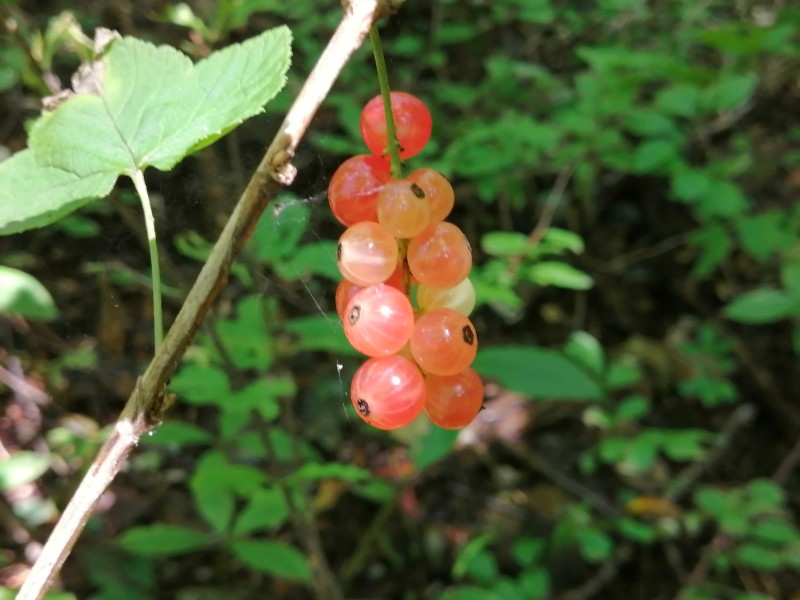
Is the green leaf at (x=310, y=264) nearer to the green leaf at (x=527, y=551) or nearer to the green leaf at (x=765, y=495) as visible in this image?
the green leaf at (x=527, y=551)

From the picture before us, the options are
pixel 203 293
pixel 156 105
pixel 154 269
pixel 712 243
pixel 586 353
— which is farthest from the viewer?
pixel 712 243

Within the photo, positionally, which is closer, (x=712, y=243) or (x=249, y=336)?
(x=249, y=336)

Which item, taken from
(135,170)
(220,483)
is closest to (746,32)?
(220,483)

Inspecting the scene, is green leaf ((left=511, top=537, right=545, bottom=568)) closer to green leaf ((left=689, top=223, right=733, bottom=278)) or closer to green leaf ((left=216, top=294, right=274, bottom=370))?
green leaf ((left=216, top=294, right=274, bottom=370))

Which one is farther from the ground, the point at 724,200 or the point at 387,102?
the point at 387,102

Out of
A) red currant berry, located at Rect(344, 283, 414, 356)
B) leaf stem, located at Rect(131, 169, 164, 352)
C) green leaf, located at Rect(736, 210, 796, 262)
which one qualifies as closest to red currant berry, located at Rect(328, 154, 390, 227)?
red currant berry, located at Rect(344, 283, 414, 356)

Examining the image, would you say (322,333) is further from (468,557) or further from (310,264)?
(468,557)

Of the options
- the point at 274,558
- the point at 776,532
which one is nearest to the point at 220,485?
the point at 274,558
